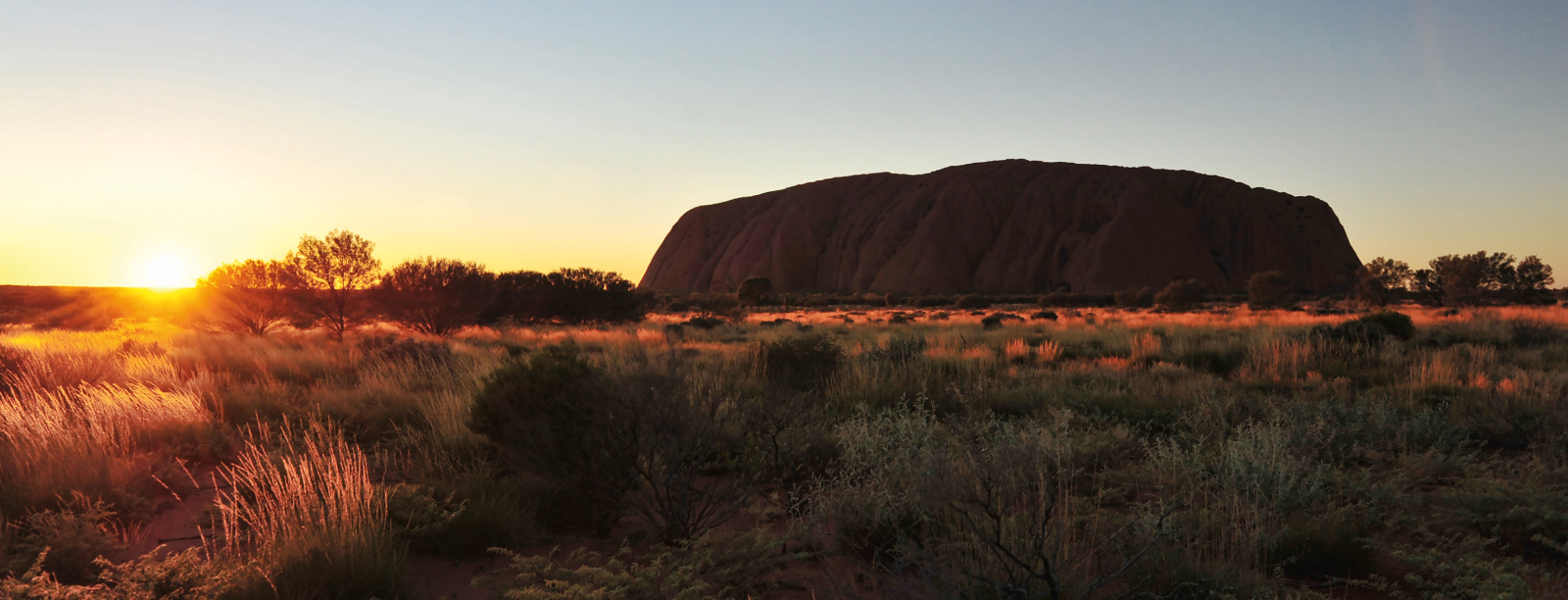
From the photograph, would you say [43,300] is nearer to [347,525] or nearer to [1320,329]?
[347,525]

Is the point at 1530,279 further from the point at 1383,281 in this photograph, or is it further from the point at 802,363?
the point at 802,363

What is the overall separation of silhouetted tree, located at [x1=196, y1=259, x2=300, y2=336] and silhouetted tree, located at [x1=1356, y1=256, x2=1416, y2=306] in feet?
174

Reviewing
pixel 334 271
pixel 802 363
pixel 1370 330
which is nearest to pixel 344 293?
pixel 334 271

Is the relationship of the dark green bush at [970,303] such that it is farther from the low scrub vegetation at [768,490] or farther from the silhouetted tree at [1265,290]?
the low scrub vegetation at [768,490]

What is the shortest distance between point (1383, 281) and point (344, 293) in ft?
177

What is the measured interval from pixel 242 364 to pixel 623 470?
33.3 ft

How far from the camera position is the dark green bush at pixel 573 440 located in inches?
182

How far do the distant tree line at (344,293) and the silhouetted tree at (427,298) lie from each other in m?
0.03

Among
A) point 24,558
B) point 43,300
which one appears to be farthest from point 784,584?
point 43,300

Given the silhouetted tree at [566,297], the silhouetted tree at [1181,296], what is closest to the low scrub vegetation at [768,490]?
the silhouetted tree at [566,297]

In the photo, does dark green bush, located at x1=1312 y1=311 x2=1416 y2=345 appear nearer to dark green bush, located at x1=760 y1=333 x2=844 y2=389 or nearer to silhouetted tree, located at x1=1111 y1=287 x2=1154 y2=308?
dark green bush, located at x1=760 y1=333 x2=844 y2=389

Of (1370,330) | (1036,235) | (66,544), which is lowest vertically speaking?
(66,544)

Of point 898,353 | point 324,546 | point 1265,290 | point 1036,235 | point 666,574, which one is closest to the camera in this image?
point 324,546

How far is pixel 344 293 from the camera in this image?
21.8 metres
